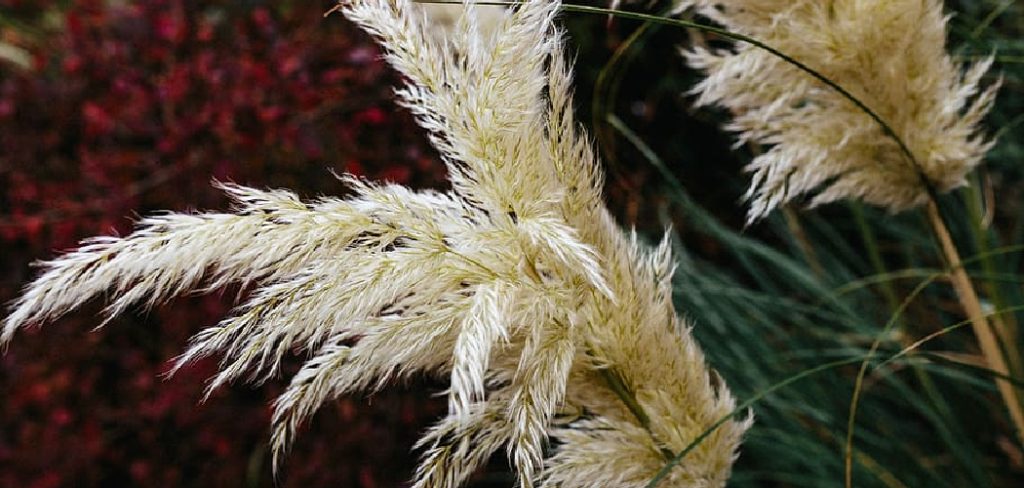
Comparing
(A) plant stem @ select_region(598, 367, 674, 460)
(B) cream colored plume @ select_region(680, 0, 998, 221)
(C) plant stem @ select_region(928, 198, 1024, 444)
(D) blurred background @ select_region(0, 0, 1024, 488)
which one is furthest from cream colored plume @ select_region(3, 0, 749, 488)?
(D) blurred background @ select_region(0, 0, 1024, 488)

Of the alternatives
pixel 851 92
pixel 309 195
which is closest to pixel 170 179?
pixel 309 195

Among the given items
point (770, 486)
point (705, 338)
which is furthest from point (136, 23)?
point (770, 486)

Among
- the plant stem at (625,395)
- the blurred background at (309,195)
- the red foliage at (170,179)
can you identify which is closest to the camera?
the plant stem at (625,395)

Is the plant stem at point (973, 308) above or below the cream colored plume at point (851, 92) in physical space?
below

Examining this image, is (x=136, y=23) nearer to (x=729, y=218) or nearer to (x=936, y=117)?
(x=729, y=218)

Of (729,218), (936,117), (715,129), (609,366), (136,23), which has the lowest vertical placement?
(609,366)

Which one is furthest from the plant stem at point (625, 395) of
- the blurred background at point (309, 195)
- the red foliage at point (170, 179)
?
the red foliage at point (170, 179)

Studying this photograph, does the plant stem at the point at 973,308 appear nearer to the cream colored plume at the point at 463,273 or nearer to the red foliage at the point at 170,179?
the cream colored plume at the point at 463,273
